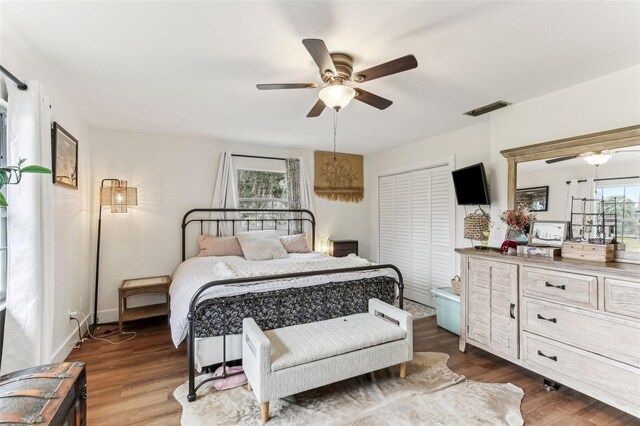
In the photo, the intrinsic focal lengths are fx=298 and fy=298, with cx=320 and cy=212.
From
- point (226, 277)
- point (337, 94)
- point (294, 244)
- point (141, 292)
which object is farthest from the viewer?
point (294, 244)

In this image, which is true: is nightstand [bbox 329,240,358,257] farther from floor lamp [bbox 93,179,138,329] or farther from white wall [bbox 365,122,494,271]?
floor lamp [bbox 93,179,138,329]

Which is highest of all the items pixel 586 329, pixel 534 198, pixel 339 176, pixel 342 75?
pixel 342 75

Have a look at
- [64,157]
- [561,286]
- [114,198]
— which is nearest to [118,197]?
[114,198]

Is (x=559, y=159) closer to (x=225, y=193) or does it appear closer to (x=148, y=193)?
(x=225, y=193)

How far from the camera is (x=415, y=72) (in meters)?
2.34

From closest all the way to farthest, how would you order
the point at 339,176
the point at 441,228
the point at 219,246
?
the point at 219,246 < the point at 441,228 < the point at 339,176

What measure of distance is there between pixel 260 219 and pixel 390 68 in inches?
130

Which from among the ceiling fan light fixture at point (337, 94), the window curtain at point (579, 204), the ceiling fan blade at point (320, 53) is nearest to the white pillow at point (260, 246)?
the ceiling fan light fixture at point (337, 94)

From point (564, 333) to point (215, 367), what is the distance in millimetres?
2777

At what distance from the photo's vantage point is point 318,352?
2061 millimetres

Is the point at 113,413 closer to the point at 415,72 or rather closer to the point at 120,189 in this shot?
the point at 120,189

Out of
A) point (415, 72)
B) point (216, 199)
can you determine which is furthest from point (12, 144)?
point (415, 72)

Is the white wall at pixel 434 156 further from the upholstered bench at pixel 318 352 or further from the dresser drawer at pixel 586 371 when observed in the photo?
the upholstered bench at pixel 318 352

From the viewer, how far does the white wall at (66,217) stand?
207cm
